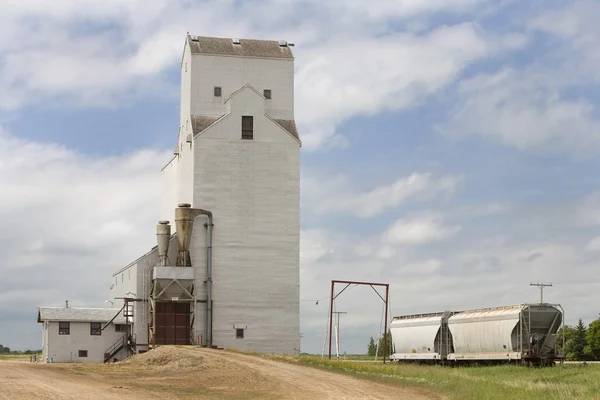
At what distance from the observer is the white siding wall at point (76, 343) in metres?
59.9

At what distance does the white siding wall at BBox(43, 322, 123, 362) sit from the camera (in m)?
59.9

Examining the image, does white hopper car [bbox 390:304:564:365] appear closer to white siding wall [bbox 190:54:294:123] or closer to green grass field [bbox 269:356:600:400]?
green grass field [bbox 269:356:600:400]

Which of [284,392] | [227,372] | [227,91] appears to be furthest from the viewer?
[227,91]

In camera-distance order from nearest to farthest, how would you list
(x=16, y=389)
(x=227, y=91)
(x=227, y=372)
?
(x=16, y=389), (x=227, y=372), (x=227, y=91)

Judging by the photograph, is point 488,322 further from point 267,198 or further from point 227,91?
point 227,91

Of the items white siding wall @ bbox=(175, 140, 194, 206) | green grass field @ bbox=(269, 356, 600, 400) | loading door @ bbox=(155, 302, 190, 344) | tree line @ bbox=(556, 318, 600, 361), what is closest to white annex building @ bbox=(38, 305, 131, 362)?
loading door @ bbox=(155, 302, 190, 344)

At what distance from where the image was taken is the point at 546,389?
1163 inches

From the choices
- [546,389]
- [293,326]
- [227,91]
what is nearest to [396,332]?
[293,326]

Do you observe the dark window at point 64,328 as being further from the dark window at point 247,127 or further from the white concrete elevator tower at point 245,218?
the dark window at point 247,127

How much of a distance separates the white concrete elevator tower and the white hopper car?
32.5 ft

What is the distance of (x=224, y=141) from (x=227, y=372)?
26.4 meters

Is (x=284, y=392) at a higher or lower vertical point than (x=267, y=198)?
lower

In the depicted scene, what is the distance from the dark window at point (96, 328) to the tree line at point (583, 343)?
1670 inches

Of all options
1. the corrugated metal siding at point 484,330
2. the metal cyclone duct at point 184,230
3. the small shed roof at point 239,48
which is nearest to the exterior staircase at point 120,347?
the metal cyclone duct at point 184,230
